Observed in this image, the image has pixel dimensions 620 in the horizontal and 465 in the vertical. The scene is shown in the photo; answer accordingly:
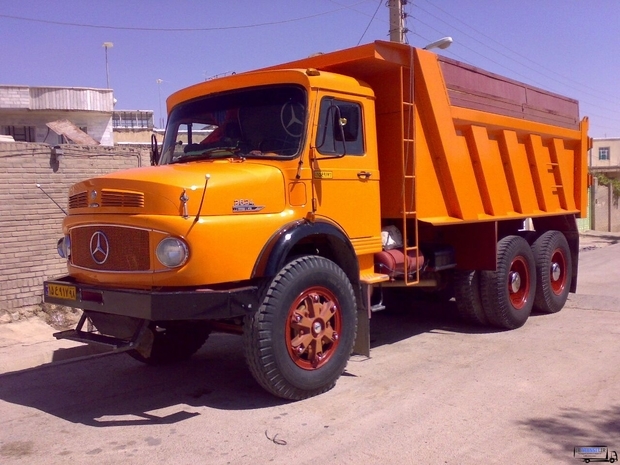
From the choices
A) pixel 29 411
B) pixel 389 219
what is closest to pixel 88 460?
pixel 29 411

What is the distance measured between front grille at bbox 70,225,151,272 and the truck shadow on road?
3.90 feet

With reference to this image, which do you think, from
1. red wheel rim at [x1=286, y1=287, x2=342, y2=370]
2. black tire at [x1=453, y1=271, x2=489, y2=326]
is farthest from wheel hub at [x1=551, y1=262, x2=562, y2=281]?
red wheel rim at [x1=286, y1=287, x2=342, y2=370]

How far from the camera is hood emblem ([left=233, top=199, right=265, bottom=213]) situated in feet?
17.3

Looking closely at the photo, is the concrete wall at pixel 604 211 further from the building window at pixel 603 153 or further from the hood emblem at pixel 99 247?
the building window at pixel 603 153

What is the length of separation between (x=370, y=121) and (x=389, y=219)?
44.7 inches

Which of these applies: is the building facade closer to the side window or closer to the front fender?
the side window

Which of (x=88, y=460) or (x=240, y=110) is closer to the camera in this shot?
(x=88, y=460)

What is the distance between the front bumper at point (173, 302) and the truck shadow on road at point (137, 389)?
0.88m

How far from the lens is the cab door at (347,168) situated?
594cm

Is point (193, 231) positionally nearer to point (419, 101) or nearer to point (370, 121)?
point (370, 121)

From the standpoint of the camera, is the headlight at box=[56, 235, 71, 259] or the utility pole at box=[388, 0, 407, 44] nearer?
the headlight at box=[56, 235, 71, 259]

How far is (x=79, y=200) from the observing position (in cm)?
575

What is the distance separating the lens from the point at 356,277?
6.23 m

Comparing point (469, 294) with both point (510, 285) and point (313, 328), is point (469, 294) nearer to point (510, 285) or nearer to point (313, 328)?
point (510, 285)
